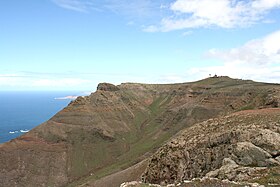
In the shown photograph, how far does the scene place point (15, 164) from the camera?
106688 mm

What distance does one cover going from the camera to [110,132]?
138625 millimetres

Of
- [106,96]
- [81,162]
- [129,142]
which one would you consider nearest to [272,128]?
[81,162]

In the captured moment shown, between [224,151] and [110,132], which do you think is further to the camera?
[110,132]

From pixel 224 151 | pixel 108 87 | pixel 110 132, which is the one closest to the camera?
pixel 224 151

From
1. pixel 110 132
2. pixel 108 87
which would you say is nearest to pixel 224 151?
pixel 110 132

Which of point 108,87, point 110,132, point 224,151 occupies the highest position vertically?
point 108,87

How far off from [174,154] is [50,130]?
9305 cm

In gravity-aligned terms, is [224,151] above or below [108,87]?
below

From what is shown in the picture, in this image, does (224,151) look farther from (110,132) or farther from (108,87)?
(108,87)

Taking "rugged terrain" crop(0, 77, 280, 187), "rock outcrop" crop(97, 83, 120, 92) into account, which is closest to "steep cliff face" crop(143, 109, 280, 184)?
"rugged terrain" crop(0, 77, 280, 187)

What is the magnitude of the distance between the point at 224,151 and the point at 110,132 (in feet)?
340

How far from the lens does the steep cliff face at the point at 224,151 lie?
98.9ft

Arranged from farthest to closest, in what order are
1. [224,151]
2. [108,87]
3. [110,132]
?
[108,87] → [110,132] → [224,151]

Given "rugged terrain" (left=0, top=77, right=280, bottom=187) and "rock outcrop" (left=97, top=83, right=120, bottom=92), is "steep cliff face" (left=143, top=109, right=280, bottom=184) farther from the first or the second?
"rock outcrop" (left=97, top=83, right=120, bottom=92)
